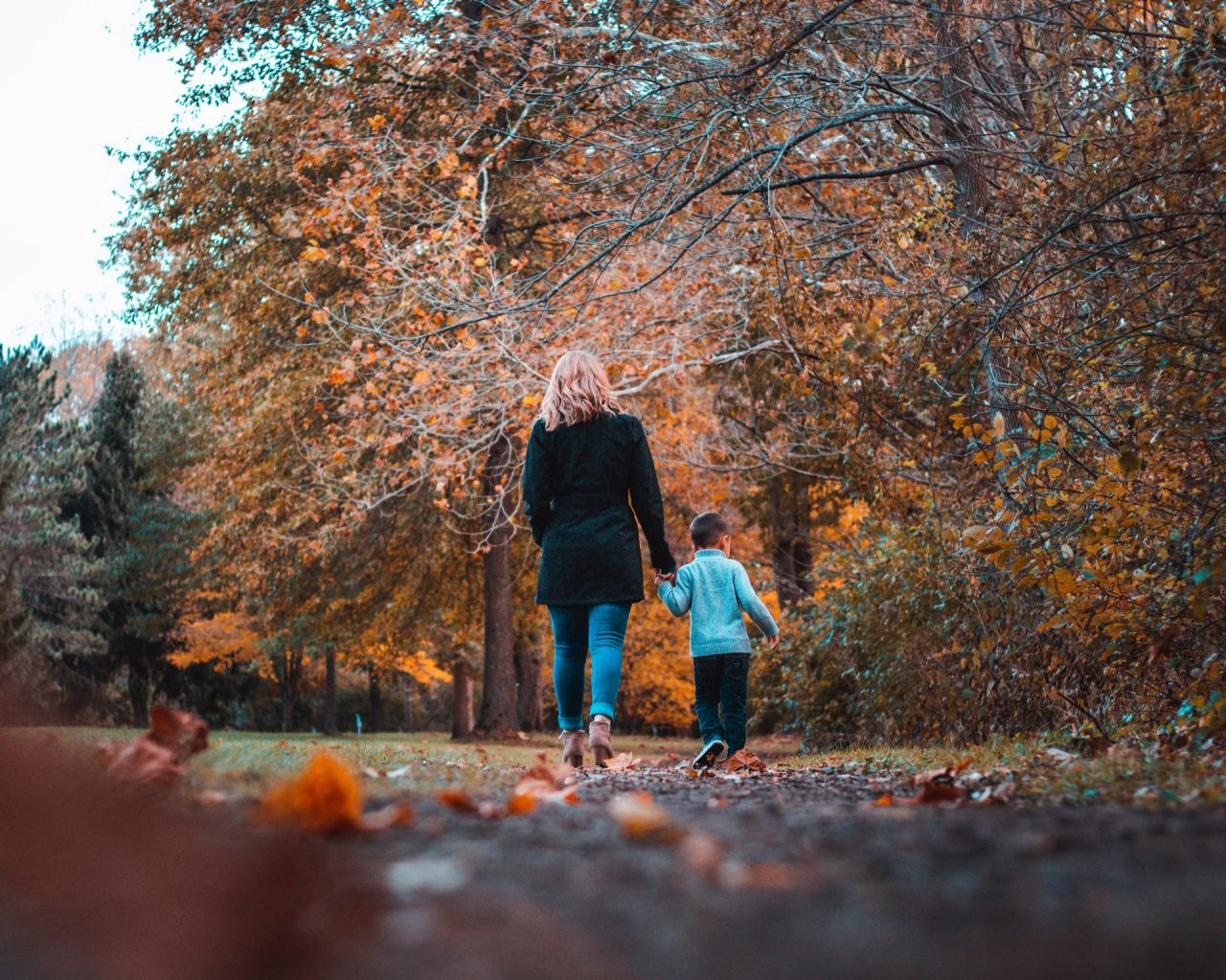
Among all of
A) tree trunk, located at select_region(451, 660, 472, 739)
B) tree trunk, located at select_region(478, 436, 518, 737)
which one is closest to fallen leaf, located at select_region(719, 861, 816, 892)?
tree trunk, located at select_region(478, 436, 518, 737)

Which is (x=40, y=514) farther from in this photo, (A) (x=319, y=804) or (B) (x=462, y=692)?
(A) (x=319, y=804)

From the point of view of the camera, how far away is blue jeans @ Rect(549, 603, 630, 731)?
6.68 metres

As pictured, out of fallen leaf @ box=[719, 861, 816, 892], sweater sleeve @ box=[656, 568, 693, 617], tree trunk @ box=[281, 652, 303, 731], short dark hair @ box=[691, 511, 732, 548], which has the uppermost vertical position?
short dark hair @ box=[691, 511, 732, 548]

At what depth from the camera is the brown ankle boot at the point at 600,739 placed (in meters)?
6.58

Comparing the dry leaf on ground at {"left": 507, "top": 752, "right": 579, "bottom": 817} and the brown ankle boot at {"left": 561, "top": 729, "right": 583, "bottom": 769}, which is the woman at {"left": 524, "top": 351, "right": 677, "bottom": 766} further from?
the dry leaf on ground at {"left": 507, "top": 752, "right": 579, "bottom": 817}

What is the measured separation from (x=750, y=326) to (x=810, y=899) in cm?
1253

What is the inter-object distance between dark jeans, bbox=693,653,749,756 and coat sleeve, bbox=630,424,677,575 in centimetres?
81

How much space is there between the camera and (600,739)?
6.59m

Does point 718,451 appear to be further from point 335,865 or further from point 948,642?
point 335,865

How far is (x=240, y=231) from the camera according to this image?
62.3 feet

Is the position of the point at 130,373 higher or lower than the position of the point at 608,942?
higher

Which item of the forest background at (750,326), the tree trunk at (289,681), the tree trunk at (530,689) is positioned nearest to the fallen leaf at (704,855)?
the forest background at (750,326)

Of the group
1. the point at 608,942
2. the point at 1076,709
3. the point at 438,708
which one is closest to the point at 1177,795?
the point at 608,942

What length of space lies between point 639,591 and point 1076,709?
3128 mm
